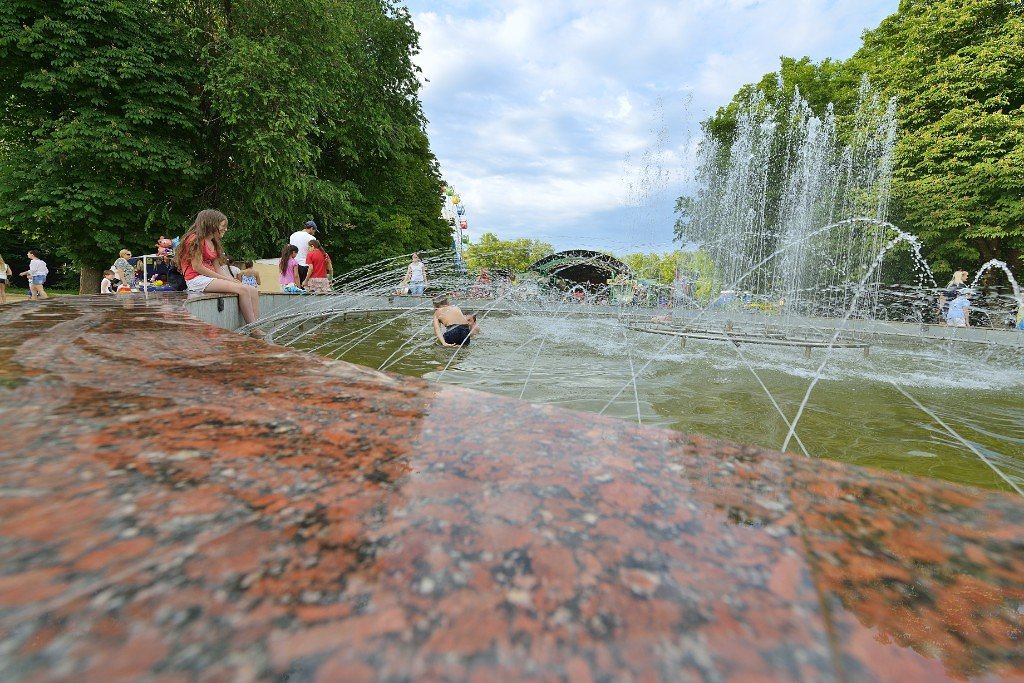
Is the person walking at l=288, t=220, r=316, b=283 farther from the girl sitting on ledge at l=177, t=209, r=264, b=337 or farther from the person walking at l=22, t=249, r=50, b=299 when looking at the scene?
the person walking at l=22, t=249, r=50, b=299

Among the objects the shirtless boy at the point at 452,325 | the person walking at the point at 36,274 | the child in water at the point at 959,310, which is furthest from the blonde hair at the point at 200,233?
the child in water at the point at 959,310

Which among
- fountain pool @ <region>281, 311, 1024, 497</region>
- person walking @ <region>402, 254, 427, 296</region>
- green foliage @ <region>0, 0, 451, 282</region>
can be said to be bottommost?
fountain pool @ <region>281, 311, 1024, 497</region>

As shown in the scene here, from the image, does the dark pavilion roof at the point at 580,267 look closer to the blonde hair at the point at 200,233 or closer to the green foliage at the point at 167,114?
the green foliage at the point at 167,114

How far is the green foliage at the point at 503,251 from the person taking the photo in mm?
75531

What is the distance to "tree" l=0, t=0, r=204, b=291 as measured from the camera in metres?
15.5

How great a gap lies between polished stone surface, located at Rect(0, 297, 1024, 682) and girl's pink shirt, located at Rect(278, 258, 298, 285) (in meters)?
12.6

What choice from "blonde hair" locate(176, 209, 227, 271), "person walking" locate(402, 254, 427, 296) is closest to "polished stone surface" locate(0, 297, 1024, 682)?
"blonde hair" locate(176, 209, 227, 271)

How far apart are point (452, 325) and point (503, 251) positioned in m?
70.5

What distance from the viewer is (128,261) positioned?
13.5 meters

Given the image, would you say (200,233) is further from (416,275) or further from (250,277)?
(416,275)

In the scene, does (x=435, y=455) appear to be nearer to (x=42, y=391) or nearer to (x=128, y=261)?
(x=42, y=391)

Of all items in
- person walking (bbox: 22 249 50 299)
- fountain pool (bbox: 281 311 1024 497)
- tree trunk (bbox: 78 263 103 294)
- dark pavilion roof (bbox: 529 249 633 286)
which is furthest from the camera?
dark pavilion roof (bbox: 529 249 633 286)

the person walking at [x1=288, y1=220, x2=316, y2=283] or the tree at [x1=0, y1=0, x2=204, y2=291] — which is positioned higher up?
the tree at [x1=0, y1=0, x2=204, y2=291]

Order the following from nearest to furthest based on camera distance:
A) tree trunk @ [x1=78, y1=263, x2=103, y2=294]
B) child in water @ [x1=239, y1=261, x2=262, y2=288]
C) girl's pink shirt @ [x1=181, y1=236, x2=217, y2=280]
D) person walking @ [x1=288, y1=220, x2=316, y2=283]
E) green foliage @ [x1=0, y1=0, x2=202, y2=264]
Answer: girl's pink shirt @ [x1=181, y1=236, x2=217, y2=280], child in water @ [x1=239, y1=261, x2=262, y2=288], person walking @ [x1=288, y1=220, x2=316, y2=283], green foliage @ [x1=0, y1=0, x2=202, y2=264], tree trunk @ [x1=78, y1=263, x2=103, y2=294]
